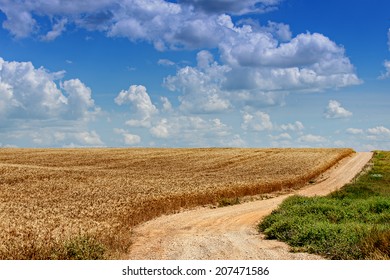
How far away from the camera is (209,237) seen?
2012 centimetres

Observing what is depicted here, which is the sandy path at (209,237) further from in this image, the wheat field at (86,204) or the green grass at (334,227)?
the wheat field at (86,204)

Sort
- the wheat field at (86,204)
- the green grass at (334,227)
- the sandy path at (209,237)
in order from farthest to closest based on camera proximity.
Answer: the sandy path at (209,237), the wheat field at (86,204), the green grass at (334,227)

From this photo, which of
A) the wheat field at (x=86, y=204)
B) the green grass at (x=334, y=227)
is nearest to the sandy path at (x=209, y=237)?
the green grass at (x=334, y=227)

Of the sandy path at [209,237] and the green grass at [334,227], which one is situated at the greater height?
the green grass at [334,227]

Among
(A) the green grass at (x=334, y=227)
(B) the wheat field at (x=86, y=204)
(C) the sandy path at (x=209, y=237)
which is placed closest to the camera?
(A) the green grass at (x=334, y=227)

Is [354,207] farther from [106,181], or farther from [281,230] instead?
[106,181]

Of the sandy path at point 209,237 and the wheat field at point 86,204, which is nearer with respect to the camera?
the wheat field at point 86,204

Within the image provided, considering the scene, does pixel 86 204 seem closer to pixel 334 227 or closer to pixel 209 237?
pixel 209 237

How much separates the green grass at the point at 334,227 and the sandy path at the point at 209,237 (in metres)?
0.61

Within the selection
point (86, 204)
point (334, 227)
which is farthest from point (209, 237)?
point (86, 204)

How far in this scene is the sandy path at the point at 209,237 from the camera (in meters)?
16.6

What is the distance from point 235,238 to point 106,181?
65.2 feet

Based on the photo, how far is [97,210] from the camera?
79.0 feet

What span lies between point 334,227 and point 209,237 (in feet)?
16.1
